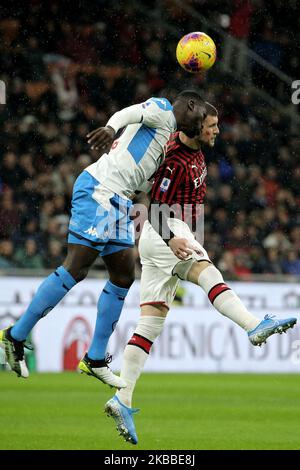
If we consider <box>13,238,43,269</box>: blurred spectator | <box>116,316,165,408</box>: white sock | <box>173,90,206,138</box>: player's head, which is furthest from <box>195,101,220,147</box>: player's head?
<box>13,238,43,269</box>: blurred spectator

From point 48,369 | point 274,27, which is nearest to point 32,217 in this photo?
point 48,369

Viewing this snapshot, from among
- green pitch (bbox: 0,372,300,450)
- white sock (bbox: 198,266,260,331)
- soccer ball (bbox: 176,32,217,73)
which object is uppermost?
soccer ball (bbox: 176,32,217,73)

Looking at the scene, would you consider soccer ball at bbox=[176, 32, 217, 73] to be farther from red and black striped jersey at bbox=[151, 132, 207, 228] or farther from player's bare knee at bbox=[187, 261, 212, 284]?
player's bare knee at bbox=[187, 261, 212, 284]

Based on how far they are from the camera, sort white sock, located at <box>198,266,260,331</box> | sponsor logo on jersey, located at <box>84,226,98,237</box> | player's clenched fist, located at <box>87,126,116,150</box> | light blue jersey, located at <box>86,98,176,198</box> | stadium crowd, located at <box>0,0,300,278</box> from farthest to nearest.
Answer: stadium crowd, located at <box>0,0,300,278</box> → light blue jersey, located at <box>86,98,176,198</box> → sponsor logo on jersey, located at <box>84,226,98,237</box> → white sock, located at <box>198,266,260,331</box> → player's clenched fist, located at <box>87,126,116,150</box>

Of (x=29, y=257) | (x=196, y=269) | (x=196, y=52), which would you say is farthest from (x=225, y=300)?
(x=29, y=257)

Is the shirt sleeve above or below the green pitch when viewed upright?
above

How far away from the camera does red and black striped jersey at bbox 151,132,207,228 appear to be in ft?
24.0

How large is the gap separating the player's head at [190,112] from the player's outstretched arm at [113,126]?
0.33 m

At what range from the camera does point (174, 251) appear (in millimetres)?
6953

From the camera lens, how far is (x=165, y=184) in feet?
24.0

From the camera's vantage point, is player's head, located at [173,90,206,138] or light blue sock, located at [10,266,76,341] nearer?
light blue sock, located at [10,266,76,341]

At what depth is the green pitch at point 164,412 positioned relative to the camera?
24.6 feet

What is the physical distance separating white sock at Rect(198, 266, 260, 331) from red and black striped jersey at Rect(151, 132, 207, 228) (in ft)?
1.98

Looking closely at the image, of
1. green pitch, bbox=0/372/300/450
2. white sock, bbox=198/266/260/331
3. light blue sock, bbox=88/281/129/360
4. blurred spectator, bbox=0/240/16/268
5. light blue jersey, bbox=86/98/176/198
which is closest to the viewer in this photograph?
white sock, bbox=198/266/260/331
